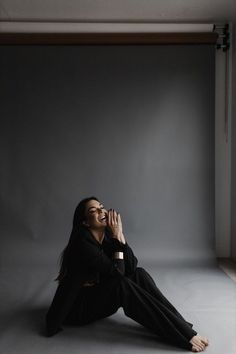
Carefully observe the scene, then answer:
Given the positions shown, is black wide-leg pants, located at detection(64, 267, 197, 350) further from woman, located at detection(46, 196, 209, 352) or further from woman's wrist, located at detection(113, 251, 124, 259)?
woman's wrist, located at detection(113, 251, 124, 259)

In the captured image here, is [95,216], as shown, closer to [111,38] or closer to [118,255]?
[118,255]

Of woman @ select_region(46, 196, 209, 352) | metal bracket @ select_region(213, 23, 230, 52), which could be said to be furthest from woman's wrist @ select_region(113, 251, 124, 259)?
metal bracket @ select_region(213, 23, 230, 52)

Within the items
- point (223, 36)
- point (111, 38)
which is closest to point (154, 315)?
point (111, 38)

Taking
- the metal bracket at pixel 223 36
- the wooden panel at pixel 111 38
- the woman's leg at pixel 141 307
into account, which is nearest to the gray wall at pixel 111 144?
the wooden panel at pixel 111 38

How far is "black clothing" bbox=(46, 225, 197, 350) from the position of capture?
201 cm

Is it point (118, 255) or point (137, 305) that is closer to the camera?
point (137, 305)

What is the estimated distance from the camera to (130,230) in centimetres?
390

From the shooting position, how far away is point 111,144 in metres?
3.89

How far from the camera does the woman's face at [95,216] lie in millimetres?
2209

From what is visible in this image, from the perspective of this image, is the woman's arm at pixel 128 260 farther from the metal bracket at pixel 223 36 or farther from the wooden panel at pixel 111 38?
the metal bracket at pixel 223 36

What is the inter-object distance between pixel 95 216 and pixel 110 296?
1.48ft

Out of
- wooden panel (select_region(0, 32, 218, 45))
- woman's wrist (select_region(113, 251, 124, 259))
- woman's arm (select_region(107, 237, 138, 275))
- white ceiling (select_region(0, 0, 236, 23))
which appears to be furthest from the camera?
wooden panel (select_region(0, 32, 218, 45))

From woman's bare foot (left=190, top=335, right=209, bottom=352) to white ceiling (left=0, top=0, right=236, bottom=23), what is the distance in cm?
283

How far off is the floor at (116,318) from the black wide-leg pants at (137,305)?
10 cm
